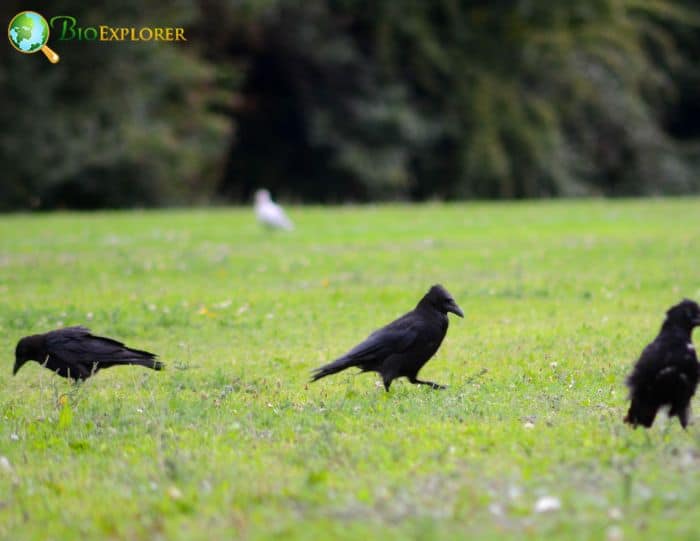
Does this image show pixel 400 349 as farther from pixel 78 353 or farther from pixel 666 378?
pixel 78 353

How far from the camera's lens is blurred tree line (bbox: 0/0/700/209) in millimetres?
31502

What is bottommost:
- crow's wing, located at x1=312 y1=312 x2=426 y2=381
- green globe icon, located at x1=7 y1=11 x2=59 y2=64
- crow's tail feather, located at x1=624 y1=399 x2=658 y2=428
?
crow's wing, located at x1=312 y1=312 x2=426 y2=381

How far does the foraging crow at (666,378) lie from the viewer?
6160 mm

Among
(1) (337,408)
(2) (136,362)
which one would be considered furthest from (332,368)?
(2) (136,362)

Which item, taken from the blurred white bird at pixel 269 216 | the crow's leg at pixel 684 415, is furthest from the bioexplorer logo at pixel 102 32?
the crow's leg at pixel 684 415

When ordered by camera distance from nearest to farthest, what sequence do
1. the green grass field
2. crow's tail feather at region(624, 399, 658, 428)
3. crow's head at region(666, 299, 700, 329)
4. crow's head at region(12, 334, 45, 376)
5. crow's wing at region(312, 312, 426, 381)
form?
the green grass field, crow's tail feather at region(624, 399, 658, 428), crow's head at region(666, 299, 700, 329), crow's wing at region(312, 312, 426, 381), crow's head at region(12, 334, 45, 376)

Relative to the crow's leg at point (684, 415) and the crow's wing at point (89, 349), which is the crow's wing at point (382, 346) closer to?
the crow's wing at point (89, 349)

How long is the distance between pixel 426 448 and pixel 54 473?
2148 mm

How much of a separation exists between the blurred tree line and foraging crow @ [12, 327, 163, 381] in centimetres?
2316

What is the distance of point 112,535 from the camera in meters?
4.91

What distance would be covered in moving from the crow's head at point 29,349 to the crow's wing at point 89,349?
0.07m

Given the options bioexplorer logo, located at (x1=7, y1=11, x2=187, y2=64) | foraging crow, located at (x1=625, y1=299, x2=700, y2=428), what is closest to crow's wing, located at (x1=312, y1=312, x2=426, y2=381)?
foraging crow, located at (x1=625, y1=299, x2=700, y2=428)

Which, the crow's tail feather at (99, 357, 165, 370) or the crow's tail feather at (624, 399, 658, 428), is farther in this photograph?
the crow's tail feather at (99, 357, 165, 370)

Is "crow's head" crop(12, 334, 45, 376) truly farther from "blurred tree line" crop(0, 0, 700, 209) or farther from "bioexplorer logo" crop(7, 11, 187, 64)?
"blurred tree line" crop(0, 0, 700, 209)
